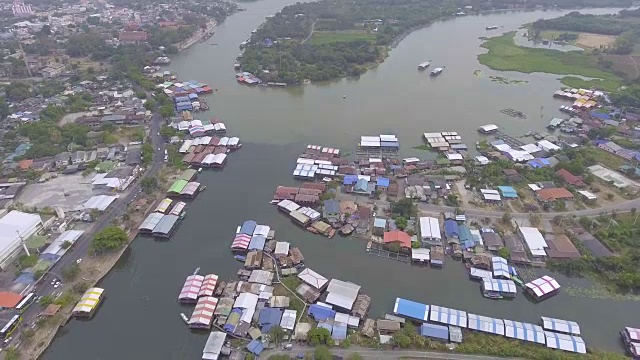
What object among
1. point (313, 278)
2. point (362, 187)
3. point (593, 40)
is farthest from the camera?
point (593, 40)

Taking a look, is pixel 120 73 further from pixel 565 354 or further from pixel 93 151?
pixel 565 354

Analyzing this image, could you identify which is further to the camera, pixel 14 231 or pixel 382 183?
pixel 382 183

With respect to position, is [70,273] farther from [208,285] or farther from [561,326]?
[561,326]

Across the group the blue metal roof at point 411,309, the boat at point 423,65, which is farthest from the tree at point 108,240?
the boat at point 423,65

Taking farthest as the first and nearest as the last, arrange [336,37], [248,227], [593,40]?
[336,37], [593,40], [248,227]

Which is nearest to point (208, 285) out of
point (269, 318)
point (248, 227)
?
point (269, 318)

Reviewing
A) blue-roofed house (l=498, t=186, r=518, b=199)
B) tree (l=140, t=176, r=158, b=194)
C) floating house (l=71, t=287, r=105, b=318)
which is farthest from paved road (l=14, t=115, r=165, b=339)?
blue-roofed house (l=498, t=186, r=518, b=199)
